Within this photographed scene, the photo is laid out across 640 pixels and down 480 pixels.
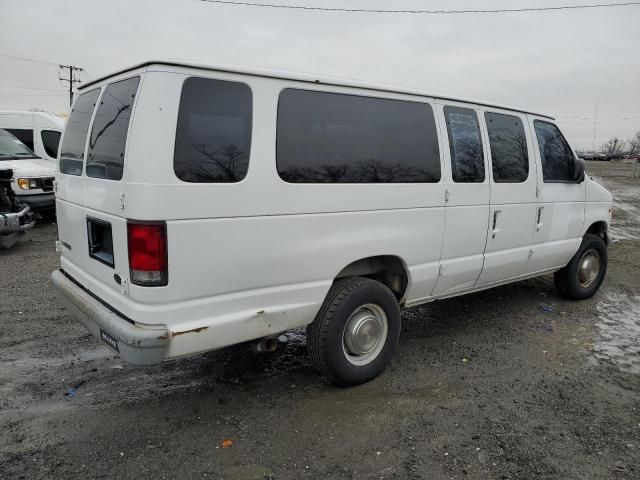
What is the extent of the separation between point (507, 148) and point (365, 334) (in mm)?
2369

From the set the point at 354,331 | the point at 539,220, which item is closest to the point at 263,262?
the point at 354,331

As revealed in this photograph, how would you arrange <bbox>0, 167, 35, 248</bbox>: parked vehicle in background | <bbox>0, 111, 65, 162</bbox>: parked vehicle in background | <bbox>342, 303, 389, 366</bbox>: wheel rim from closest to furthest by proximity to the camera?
<bbox>342, 303, 389, 366</bbox>: wheel rim
<bbox>0, 167, 35, 248</bbox>: parked vehicle in background
<bbox>0, 111, 65, 162</bbox>: parked vehicle in background

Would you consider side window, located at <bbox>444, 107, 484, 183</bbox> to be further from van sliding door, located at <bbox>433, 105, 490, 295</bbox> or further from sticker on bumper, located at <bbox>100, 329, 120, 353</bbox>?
sticker on bumper, located at <bbox>100, 329, 120, 353</bbox>

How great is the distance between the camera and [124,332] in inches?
113

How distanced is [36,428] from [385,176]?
2914 mm

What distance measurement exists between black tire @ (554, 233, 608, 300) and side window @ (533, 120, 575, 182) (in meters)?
0.98

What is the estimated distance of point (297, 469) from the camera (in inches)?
114

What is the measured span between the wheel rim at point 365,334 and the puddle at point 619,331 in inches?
85.9

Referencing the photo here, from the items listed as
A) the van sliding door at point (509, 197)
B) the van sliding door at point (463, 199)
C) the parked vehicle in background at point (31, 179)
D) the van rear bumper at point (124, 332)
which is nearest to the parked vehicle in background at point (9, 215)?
the parked vehicle in background at point (31, 179)

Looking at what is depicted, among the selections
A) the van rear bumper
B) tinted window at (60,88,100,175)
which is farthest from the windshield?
the van rear bumper

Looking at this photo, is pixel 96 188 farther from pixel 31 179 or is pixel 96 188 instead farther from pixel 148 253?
pixel 31 179

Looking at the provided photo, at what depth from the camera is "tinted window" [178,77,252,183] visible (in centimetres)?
282

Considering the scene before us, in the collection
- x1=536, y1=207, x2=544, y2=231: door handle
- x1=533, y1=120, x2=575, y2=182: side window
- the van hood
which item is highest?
x1=533, y1=120, x2=575, y2=182: side window

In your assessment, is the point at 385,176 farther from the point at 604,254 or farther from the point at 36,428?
the point at 604,254
